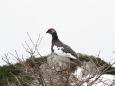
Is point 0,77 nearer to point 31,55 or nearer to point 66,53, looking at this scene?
point 66,53

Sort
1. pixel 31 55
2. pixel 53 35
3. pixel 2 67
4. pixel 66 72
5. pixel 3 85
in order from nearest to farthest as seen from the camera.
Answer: pixel 66 72 → pixel 31 55 → pixel 53 35 → pixel 3 85 → pixel 2 67

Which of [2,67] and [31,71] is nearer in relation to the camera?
[31,71]

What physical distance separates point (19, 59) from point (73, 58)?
5583 millimetres

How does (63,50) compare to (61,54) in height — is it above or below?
above

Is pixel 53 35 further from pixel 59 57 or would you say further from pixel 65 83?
pixel 65 83

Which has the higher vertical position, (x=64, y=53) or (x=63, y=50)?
(x=63, y=50)

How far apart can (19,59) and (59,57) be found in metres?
5.43

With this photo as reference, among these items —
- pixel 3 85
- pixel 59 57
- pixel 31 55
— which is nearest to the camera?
pixel 31 55

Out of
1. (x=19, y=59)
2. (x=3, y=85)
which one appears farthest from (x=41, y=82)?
(x=3, y=85)

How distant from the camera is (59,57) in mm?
11094

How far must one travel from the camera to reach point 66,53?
36.6 ft

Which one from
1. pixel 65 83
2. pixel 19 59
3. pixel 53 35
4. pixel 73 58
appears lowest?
pixel 65 83

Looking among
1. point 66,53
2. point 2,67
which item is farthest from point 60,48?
point 2,67

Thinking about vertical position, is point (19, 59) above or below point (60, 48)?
below
